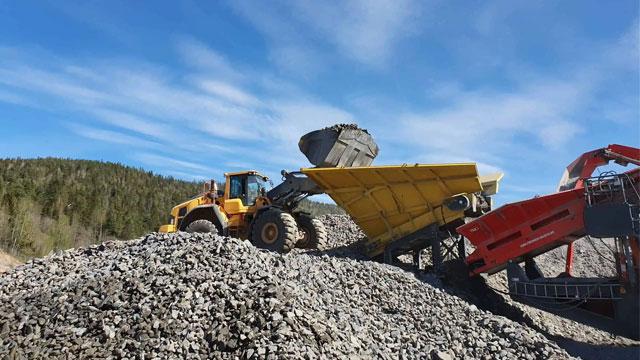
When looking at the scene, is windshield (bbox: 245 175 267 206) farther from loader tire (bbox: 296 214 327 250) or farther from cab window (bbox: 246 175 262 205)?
loader tire (bbox: 296 214 327 250)

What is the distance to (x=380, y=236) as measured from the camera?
9016 mm

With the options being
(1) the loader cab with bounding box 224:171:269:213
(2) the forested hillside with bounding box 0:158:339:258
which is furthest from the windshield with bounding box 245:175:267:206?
(2) the forested hillside with bounding box 0:158:339:258

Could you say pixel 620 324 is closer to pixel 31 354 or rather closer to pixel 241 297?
pixel 241 297

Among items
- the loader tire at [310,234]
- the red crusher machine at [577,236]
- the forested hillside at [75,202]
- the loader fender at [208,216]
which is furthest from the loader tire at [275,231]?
the forested hillside at [75,202]

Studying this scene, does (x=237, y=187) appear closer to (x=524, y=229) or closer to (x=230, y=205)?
(x=230, y=205)

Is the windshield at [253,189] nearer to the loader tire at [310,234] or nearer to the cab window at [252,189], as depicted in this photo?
the cab window at [252,189]

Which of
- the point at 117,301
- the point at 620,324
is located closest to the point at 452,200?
the point at 620,324

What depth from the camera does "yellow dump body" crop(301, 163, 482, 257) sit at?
8.02m

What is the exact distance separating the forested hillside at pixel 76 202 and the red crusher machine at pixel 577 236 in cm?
1294

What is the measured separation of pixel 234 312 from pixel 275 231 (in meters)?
4.25

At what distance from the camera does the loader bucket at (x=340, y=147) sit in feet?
30.0

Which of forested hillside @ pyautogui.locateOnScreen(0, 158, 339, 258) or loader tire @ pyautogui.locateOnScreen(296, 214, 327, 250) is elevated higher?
forested hillside @ pyautogui.locateOnScreen(0, 158, 339, 258)

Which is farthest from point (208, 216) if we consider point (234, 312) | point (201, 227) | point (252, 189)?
point (234, 312)

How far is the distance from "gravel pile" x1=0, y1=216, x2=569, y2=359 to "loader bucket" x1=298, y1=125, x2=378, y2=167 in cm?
252
